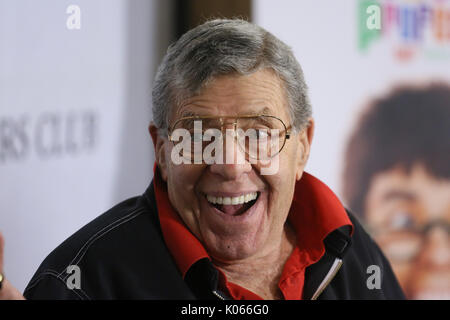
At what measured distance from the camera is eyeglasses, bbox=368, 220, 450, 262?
5.98ft

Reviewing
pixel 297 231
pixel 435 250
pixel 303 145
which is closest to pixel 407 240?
pixel 435 250

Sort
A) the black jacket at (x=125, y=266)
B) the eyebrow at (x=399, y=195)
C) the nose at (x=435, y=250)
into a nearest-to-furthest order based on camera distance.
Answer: the black jacket at (x=125, y=266) < the eyebrow at (x=399, y=195) < the nose at (x=435, y=250)

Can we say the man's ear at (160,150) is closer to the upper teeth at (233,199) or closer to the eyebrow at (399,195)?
the upper teeth at (233,199)

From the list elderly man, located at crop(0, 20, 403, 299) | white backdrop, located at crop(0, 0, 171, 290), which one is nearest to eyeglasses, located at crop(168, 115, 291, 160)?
elderly man, located at crop(0, 20, 403, 299)

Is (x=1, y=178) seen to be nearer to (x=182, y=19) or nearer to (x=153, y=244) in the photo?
(x=153, y=244)

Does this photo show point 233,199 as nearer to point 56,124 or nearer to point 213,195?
point 213,195

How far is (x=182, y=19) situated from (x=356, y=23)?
474mm

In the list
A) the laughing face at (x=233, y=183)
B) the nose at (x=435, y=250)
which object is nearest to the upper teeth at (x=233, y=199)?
the laughing face at (x=233, y=183)

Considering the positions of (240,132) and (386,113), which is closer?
(240,132)

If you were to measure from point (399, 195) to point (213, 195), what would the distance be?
99 centimetres

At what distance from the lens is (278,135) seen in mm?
995

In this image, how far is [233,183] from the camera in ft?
3.19

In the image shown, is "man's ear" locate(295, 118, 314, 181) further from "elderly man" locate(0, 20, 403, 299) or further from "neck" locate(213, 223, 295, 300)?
"neck" locate(213, 223, 295, 300)

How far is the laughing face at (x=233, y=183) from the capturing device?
3.11ft
